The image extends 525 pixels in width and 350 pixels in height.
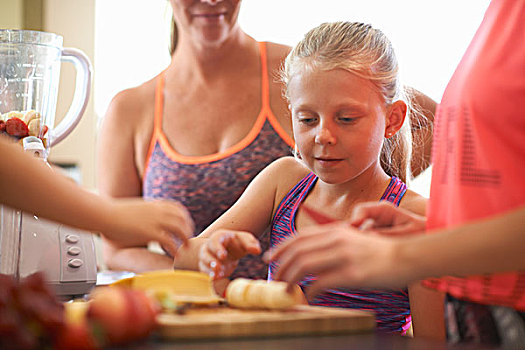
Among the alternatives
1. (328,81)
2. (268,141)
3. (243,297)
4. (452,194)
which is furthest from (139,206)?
(268,141)

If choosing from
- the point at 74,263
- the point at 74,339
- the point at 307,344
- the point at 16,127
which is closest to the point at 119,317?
the point at 74,339

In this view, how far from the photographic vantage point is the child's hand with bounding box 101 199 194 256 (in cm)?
81

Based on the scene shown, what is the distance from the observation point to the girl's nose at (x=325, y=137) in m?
1.19

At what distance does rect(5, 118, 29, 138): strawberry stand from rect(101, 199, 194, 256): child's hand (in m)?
0.64

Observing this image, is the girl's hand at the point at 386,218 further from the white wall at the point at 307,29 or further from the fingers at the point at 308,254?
the white wall at the point at 307,29

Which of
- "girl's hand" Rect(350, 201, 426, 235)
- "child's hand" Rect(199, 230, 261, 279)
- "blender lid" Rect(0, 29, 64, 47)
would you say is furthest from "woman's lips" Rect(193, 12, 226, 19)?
"girl's hand" Rect(350, 201, 426, 235)

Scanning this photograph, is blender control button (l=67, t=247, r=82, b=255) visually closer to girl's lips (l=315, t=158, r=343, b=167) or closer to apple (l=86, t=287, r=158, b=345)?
girl's lips (l=315, t=158, r=343, b=167)

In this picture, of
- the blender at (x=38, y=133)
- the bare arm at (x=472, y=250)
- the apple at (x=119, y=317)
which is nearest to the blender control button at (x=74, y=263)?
the blender at (x=38, y=133)

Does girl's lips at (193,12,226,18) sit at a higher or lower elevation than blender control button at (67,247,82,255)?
higher

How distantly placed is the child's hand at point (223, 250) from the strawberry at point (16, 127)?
1.80 feet

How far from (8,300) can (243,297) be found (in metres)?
0.32

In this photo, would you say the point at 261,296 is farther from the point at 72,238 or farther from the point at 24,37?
the point at 24,37

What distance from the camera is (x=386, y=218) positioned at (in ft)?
3.08

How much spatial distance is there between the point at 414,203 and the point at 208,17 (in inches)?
27.8
